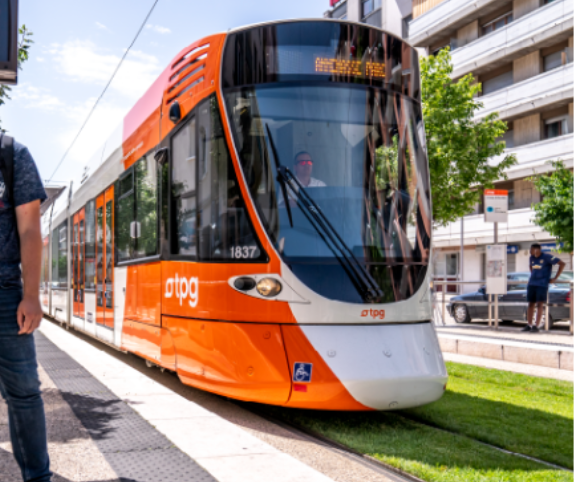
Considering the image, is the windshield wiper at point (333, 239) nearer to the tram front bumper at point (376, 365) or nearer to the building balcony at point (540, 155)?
the tram front bumper at point (376, 365)

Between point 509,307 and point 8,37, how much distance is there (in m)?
14.5

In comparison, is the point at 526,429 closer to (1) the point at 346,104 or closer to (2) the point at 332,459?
(2) the point at 332,459

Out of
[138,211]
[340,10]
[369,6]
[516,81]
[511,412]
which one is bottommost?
[511,412]

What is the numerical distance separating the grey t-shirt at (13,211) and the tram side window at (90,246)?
8443mm

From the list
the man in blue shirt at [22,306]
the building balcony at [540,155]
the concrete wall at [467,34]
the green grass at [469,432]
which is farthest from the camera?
the concrete wall at [467,34]

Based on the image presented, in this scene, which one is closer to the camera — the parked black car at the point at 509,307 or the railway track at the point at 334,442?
the railway track at the point at 334,442

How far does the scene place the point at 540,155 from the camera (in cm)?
3494

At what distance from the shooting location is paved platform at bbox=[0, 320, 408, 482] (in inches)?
150

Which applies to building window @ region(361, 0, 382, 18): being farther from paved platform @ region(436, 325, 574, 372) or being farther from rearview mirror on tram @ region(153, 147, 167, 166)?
rearview mirror on tram @ region(153, 147, 167, 166)

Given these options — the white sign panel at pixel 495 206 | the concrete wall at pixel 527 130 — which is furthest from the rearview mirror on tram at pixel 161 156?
the concrete wall at pixel 527 130

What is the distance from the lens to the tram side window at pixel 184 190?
6.64 m

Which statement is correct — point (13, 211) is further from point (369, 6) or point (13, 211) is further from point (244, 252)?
point (369, 6)

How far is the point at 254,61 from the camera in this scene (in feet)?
20.7

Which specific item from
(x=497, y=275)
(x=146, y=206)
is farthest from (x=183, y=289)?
(x=497, y=275)
